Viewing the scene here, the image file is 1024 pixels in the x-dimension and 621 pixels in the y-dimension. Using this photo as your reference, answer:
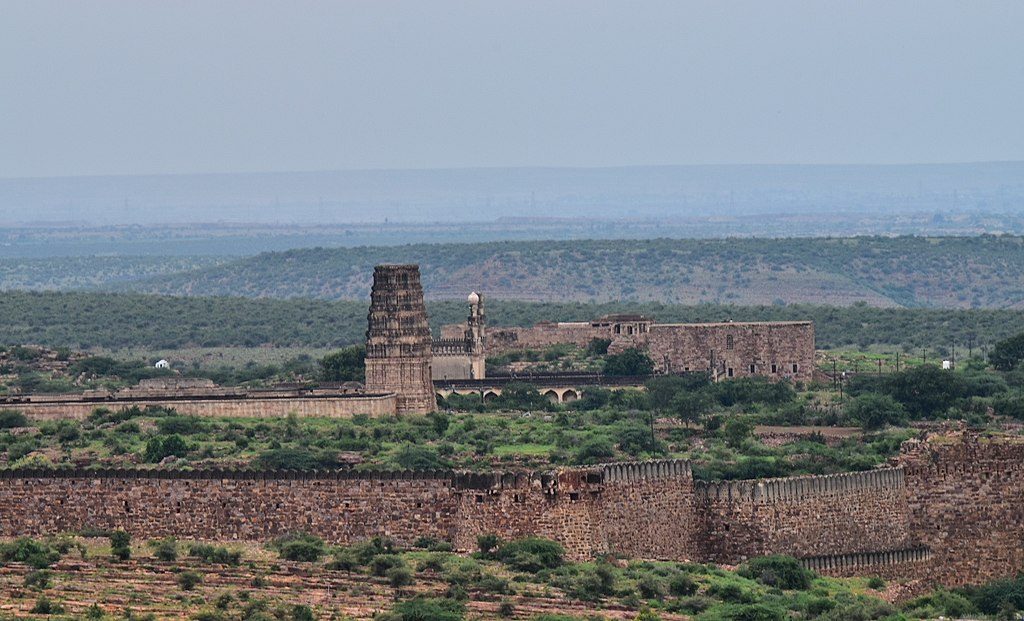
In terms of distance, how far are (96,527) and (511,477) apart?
7767 millimetres

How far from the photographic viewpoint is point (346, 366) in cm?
9950

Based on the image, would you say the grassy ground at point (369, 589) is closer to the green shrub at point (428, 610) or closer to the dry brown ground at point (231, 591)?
the dry brown ground at point (231, 591)

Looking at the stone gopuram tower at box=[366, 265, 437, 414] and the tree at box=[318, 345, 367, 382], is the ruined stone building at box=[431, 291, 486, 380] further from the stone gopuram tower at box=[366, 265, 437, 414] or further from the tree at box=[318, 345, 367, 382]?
the stone gopuram tower at box=[366, 265, 437, 414]

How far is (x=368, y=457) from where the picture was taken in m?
69.6

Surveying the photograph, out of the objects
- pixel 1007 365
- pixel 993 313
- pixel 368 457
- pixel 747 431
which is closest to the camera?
pixel 368 457

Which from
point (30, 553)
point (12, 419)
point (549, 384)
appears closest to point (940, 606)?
point (30, 553)

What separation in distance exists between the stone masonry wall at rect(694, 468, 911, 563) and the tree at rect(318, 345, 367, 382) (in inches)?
1523

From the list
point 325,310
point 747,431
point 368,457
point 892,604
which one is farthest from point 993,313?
point 892,604

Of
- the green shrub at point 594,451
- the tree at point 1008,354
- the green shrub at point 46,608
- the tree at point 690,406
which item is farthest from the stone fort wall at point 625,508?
the tree at point 1008,354

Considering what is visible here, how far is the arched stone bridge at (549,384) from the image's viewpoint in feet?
318

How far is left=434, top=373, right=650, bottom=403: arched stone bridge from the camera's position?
9681 centimetres

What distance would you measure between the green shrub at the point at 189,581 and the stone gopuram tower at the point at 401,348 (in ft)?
116

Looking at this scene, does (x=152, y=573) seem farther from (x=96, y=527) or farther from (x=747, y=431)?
(x=747, y=431)

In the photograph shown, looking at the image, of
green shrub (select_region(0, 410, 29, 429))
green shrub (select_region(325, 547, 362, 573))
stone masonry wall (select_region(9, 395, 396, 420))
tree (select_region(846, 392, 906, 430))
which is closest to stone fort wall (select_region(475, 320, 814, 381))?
tree (select_region(846, 392, 906, 430))
